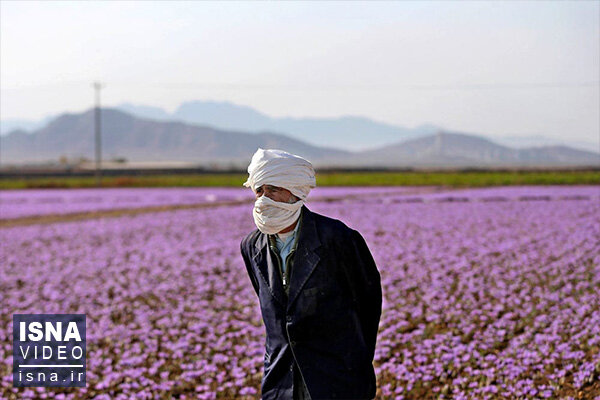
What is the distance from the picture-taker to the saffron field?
677 cm

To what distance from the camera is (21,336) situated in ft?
29.2

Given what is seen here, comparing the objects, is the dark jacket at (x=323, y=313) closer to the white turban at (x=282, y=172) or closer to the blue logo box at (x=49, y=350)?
the white turban at (x=282, y=172)

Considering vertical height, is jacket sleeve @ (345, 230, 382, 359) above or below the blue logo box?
above

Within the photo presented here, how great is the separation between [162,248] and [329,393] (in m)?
12.4

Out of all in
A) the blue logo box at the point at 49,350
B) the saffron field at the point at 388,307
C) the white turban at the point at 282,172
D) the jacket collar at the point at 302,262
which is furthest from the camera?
the blue logo box at the point at 49,350

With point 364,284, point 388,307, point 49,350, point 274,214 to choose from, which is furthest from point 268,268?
point 388,307

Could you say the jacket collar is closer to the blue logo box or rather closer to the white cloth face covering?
the white cloth face covering

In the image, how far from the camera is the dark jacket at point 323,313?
140 inches

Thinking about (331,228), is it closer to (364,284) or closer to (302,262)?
(302,262)

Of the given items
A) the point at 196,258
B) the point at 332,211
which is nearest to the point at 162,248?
the point at 196,258

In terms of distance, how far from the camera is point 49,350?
27.7 feet

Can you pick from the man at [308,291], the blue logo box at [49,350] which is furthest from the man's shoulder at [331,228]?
the blue logo box at [49,350]

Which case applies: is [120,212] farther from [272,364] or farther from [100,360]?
[272,364]

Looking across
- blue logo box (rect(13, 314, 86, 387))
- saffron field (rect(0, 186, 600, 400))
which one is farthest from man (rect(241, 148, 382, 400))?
blue logo box (rect(13, 314, 86, 387))
